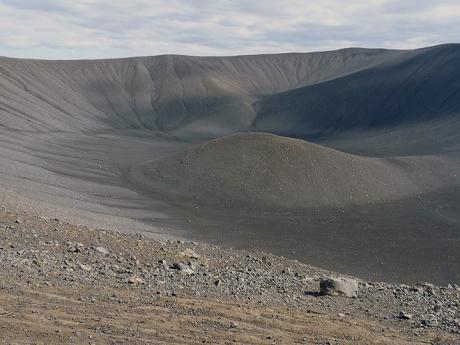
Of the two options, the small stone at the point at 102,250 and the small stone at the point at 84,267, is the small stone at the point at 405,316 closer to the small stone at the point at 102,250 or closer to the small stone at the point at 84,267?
the small stone at the point at 84,267

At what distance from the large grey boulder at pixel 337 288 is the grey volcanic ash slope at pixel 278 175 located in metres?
25.0

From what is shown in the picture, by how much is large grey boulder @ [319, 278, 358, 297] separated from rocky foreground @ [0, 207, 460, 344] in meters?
0.03

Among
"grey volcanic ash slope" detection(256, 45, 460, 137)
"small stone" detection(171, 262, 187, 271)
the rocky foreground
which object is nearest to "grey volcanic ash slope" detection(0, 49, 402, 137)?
"grey volcanic ash slope" detection(256, 45, 460, 137)

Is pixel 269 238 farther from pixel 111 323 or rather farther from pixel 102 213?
pixel 111 323

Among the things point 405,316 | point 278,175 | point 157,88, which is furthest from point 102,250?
point 157,88

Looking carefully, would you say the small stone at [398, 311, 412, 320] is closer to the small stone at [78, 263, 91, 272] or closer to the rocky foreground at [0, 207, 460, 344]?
the rocky foreground at [0, 207, 460, 344]

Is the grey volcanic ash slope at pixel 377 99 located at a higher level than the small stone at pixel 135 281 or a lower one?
Result: higher

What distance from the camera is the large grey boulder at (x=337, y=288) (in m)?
14.8

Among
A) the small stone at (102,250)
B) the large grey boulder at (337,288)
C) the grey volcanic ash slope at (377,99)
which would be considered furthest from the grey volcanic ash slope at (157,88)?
the large grey boulder at (337,288)

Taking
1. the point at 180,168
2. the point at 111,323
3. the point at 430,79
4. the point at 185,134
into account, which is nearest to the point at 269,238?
the point at 180,168

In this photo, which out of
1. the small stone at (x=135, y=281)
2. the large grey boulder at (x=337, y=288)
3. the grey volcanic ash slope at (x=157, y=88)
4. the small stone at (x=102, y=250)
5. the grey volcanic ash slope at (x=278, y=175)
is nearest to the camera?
the small stone at (x=135, y=281)

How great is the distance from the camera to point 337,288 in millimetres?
14859

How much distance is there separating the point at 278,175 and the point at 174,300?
33.1 meters

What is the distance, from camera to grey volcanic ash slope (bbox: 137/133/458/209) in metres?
42.1
